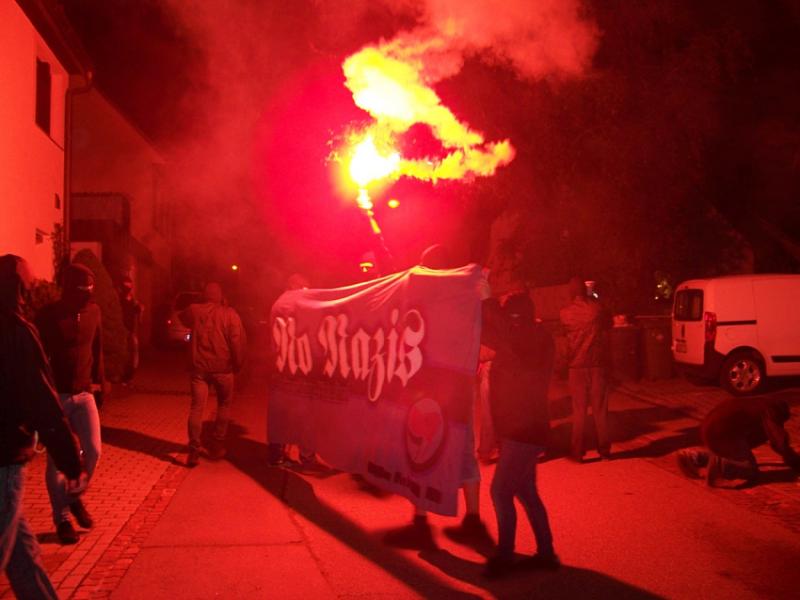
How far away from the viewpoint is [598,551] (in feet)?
18.6

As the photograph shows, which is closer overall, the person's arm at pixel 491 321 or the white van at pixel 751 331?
the person's arm at pixel 491 321

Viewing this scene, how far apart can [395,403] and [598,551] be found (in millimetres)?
1736

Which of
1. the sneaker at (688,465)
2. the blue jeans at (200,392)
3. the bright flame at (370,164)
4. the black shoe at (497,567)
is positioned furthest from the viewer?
the bright flame at (370,164)

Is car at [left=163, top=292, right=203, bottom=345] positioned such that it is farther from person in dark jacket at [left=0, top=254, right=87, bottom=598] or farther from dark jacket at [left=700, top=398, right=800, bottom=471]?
person in dark jacket at [left=0, top=254, right=87, bottom=598]

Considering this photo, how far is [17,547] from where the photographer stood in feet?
12.3

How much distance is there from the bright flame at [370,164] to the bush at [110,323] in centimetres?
507

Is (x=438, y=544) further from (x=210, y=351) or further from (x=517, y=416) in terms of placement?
(x=210, y=351)

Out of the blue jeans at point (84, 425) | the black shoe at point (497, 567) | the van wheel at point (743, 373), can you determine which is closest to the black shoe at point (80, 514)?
the blue jeans at point (84, 425)

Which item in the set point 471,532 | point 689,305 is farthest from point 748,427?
→ point 689,305

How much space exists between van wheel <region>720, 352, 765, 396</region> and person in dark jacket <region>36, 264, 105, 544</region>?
11.2 meters

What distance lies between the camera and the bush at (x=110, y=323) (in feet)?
41.5

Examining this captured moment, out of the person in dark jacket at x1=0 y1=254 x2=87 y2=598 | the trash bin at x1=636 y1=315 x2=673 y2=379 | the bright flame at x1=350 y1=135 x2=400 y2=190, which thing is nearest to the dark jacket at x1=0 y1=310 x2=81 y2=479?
the person in dark jacket at x1=0 y1=254 x2=87 y2=598

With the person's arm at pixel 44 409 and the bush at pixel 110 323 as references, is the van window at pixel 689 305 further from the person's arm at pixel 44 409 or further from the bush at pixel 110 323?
the person's arm at pixel 44 409

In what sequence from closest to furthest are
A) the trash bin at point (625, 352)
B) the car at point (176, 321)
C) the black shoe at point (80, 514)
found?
the black shoe at point (80, 514), the trash bin at point (625, 352), the car at point (176, 321)
